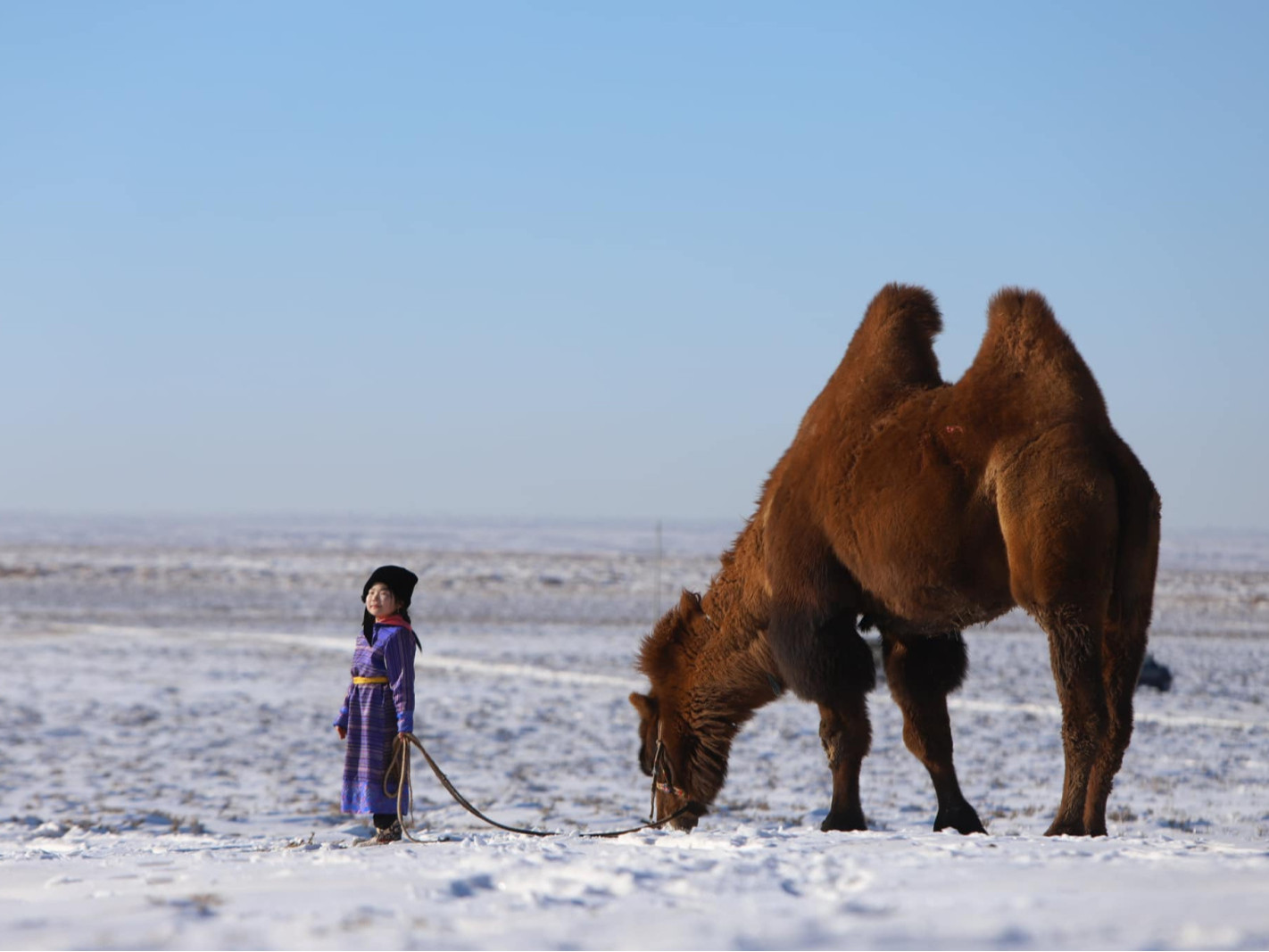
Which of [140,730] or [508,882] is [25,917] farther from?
[140,730]

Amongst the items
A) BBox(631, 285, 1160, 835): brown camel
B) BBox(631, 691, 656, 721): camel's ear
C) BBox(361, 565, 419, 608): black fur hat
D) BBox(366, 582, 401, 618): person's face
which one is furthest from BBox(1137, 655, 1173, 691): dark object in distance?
BBox(366, 582, 401, 618): person's face

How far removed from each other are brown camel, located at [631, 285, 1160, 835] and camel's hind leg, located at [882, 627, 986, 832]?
0.01m

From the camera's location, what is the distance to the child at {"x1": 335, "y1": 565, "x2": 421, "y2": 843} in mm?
6578

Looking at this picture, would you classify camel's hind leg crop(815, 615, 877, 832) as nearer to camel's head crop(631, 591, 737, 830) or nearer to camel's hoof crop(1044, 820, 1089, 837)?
camel's head crop(631, 591, 737, 830)

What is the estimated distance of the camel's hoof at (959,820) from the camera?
23.1 feet

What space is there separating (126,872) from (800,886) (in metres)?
2.57

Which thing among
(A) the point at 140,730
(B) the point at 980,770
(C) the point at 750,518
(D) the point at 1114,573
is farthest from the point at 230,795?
(D) the point at 1114,573

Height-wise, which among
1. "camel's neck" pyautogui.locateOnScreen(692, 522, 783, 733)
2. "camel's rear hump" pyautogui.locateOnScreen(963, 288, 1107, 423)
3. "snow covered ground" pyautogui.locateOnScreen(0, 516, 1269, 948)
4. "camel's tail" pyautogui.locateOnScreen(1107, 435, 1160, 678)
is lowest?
"snow covered ground" pyautogui.locateOnScreen(0, 516, 1269, 948)

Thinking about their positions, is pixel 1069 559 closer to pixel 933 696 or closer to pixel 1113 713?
pixel 1113 713

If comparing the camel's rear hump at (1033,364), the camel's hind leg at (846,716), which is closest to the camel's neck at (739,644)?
the camel's hind leg at (846,716)

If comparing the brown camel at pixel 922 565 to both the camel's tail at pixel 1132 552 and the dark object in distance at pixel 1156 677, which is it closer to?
the camel's tail at pixel 1132 552

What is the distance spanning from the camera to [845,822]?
22.9 feet

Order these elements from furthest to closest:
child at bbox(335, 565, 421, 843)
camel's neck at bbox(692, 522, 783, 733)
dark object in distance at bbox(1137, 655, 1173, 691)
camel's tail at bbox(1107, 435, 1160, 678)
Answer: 1. dark object in distance at bbox(1137, 655, 1173, 691)
2. camel's neck at bbox(692, 522, 783, 733)
3. child at bbox(335, 565, 421, 843)
4. camel's tail at bbox(1107, 435, 1160, 678)

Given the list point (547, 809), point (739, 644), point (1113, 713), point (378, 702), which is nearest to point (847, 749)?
point (739, 644)
